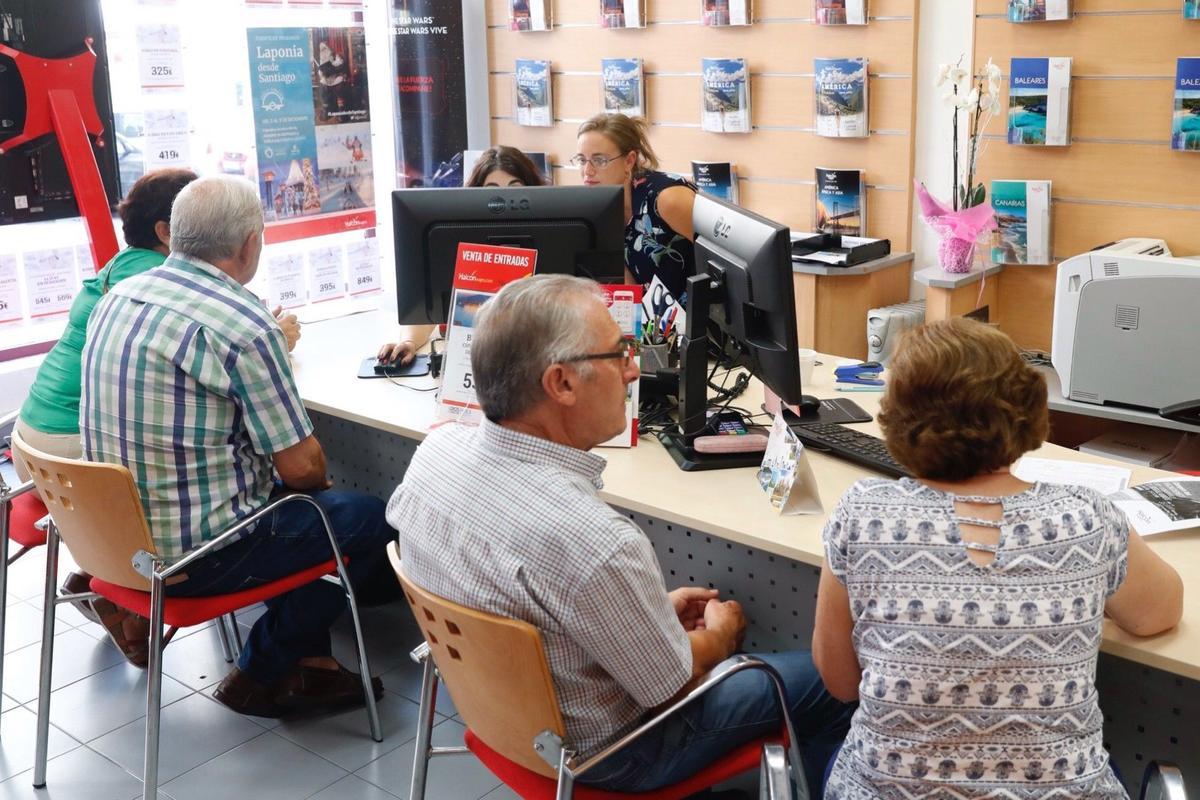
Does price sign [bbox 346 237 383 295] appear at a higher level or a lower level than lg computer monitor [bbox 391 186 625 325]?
lower

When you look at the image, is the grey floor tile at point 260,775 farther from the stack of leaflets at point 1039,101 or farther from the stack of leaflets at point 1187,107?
the stack of leaflets at point 1187,107

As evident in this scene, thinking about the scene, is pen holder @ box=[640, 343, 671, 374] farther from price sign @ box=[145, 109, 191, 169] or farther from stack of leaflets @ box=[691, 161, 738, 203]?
price sign @ box=[145, 109, 191, 169]

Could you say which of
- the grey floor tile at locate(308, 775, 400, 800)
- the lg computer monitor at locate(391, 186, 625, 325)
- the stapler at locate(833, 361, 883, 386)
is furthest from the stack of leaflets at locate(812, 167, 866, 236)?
the grey floor tile at locate(308, 775, 400, 800)

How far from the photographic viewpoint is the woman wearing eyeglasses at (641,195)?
3260 mm

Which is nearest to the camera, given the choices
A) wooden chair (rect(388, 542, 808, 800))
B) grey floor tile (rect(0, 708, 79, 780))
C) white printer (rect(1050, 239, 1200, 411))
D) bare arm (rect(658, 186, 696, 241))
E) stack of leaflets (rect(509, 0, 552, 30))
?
wooden chair (rect(388, 542, 808, 800))

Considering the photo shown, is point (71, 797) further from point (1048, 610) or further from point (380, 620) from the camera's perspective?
point (1048, 610)

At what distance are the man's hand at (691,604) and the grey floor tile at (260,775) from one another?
0.98 metres

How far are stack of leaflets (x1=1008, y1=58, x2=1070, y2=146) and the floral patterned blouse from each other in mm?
1222

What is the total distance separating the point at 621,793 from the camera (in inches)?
68.7

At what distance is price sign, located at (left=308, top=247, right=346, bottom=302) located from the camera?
5.12 m

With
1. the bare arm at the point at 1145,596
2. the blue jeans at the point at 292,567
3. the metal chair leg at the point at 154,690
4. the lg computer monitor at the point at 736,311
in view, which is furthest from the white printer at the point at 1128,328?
the metal chair leg at the point at 154,690

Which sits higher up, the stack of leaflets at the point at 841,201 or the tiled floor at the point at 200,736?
the stack of leaflets at the point at 841,201

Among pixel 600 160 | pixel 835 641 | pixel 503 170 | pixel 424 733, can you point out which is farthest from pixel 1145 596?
pixel 503 170

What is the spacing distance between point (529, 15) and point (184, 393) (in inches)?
128
